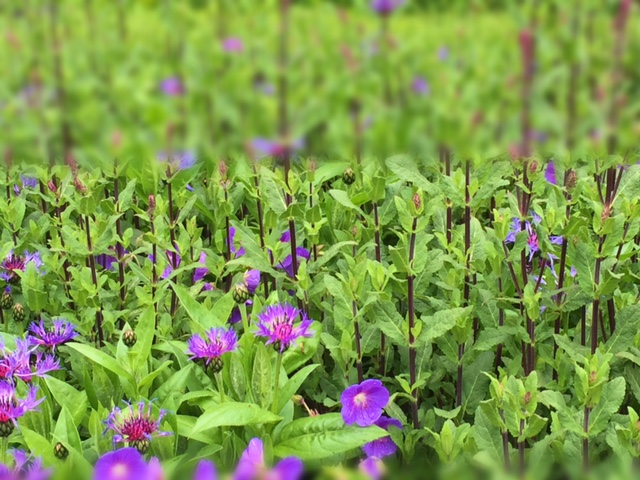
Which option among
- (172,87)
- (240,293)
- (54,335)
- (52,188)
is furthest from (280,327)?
(172,87)

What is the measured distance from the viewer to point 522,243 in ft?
3.84

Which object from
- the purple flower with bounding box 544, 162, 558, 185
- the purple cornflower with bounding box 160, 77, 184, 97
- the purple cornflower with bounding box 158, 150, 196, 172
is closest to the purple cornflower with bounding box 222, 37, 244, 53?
the purple cornflower with bounding box 160, 77, 184, 97

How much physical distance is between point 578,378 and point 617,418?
0.41 feet

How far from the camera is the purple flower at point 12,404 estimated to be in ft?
3.11

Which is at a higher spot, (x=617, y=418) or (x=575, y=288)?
(x=575, y=288)

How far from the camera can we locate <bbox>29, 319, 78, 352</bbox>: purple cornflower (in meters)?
1.22

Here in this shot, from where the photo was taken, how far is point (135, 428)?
0.95m

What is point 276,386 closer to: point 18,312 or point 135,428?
point 135,428

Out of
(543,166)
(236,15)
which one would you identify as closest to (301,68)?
(236,15)

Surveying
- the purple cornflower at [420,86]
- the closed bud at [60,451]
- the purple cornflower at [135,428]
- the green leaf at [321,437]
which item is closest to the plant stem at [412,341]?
the green leaf at [321,437]

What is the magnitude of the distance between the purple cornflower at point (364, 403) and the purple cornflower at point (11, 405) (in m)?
0.37

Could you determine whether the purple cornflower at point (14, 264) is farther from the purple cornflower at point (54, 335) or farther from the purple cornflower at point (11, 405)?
the purple cornflower at point (11, 405)

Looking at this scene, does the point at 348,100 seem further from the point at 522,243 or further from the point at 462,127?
the point at 522,243

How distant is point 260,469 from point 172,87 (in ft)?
9.67
